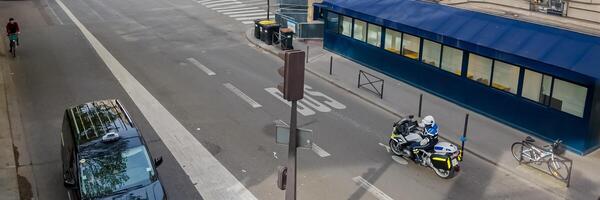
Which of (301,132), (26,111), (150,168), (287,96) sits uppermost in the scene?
(287,96)

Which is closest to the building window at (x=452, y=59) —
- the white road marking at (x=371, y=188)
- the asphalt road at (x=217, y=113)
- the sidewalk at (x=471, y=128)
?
the sidewalk at (x=471, y=128)

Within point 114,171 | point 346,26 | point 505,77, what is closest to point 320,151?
point 114,171

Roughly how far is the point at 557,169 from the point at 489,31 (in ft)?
19.0

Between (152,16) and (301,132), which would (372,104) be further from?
(152,16)

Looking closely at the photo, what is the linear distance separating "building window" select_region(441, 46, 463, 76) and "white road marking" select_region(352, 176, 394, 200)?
769cm

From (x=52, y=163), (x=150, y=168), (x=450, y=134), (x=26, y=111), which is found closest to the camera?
(x=150, y=168)

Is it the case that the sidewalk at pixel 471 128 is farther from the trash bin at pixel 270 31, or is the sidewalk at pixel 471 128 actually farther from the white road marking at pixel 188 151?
the white road marking at pixel 188 151

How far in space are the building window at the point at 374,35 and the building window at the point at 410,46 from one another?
150 centimetres

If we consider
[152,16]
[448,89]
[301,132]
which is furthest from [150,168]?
[152,16]

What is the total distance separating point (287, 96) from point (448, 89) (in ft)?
37.7

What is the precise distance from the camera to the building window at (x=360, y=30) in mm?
24781

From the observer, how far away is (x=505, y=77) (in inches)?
733

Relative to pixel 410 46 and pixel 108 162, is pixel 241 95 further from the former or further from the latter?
pixel 108 162

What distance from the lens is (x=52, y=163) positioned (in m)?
14.9
